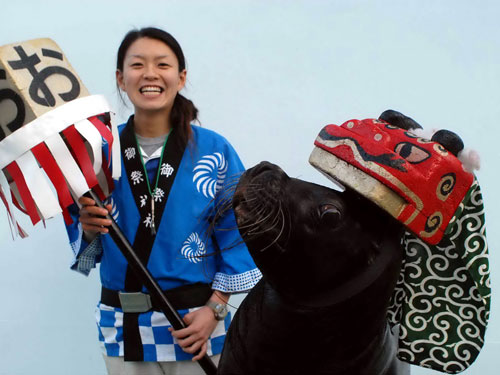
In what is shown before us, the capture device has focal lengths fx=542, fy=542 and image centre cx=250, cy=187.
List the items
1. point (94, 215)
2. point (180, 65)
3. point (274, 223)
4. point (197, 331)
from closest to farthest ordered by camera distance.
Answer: point (274, 223) → point (94, 215) → point (197, 331) → point (180, 65)

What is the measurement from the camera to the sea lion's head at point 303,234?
694mm

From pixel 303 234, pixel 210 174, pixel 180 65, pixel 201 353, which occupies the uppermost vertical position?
pixel 180 65

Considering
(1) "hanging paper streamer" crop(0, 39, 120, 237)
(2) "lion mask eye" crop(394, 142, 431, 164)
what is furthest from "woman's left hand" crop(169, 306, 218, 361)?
(2) "lion mask eye" crop(394, 142, 431, 164)

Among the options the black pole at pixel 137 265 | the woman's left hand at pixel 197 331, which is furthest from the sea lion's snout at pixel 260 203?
the woman's left hand at pixel 197 331

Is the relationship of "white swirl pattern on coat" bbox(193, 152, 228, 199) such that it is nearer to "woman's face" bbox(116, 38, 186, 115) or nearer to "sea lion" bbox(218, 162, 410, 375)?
"woman's face" bbox(116, 38, 186, 115)

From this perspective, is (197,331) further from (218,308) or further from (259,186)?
(259,186)

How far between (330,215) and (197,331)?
0.62 m

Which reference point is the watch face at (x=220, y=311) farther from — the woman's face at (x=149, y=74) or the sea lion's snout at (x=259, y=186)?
the sea lion's snout at (x=259, y=186)

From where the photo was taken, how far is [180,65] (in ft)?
A: 4.41

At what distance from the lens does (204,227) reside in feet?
4.15

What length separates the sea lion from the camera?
2.30ft

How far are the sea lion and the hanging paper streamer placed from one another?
422 mm

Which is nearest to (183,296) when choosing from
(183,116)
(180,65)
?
(183,116)

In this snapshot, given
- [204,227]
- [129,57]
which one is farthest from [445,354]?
[129,57]
